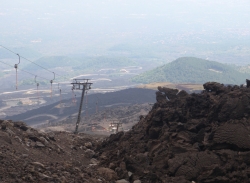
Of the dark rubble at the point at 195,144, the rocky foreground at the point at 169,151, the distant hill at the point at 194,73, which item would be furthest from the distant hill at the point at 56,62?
the dark rubble at the point at 195,144

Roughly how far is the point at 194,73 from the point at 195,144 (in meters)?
94.8

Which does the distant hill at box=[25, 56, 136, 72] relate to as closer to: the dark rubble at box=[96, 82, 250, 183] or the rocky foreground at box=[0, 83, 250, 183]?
the rocky foreground at box=[0, 83, 250, 183]

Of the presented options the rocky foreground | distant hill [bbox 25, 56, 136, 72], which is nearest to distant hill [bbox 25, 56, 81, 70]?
distant hill [bbox 25, 56, 136, 72]

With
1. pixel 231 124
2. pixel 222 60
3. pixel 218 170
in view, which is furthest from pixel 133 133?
pixel 222 60

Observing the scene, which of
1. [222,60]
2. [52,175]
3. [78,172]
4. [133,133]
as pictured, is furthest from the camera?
[222,60]

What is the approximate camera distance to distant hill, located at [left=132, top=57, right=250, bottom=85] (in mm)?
101625

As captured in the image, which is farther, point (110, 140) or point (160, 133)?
point (110, 140)

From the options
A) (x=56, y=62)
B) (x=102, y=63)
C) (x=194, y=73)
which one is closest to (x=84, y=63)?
(x=102, y=63)

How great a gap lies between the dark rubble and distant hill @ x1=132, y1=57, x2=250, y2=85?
83.1 metres

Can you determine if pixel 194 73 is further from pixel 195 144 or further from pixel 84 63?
pixel 195 144

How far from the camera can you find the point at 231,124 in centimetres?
1351

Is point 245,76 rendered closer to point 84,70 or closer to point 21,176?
point 84,70

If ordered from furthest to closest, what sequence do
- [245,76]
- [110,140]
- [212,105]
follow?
[245,76] → [110,140] → [212,105]

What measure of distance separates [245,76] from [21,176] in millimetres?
96417
